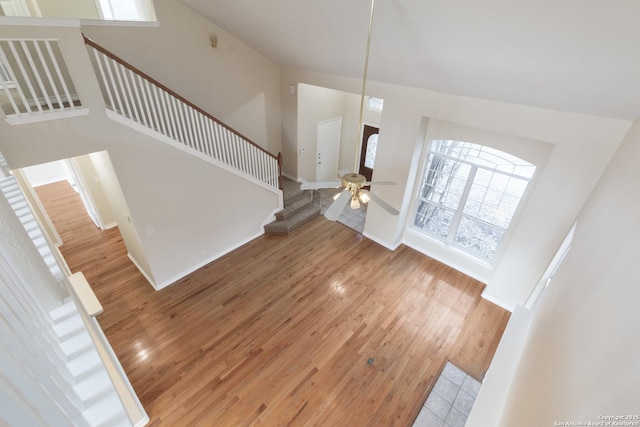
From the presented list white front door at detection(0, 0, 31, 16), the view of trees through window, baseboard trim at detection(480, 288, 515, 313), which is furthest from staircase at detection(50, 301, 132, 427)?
white front door at detection(0, 0, 31, 16)

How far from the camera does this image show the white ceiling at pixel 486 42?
2139 millimetres

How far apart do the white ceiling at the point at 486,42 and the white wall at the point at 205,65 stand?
534mm

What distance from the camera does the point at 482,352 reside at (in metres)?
4.38

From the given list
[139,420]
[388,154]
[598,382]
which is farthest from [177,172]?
[598,382]

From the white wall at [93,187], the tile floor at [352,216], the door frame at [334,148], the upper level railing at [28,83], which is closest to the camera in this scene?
the upper level railing at [28,83]

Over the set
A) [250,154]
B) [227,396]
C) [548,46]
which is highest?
[548,46]

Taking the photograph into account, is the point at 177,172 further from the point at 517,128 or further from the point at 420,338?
the point at 517,128

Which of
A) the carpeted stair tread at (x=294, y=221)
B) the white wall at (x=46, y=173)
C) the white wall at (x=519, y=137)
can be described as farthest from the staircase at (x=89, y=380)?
the white wall at (x=46, y=173)

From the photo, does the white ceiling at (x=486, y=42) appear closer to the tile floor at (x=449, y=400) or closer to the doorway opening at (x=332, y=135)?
the doorway opening at (x=332, y=135)

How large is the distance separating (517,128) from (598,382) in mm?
3934

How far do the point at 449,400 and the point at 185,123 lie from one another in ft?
19.1

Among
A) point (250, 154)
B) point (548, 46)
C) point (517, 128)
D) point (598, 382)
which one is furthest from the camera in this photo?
point (250, 154)

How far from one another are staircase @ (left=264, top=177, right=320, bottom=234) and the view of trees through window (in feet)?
8.37

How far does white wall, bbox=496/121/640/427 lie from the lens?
2.88 ft
